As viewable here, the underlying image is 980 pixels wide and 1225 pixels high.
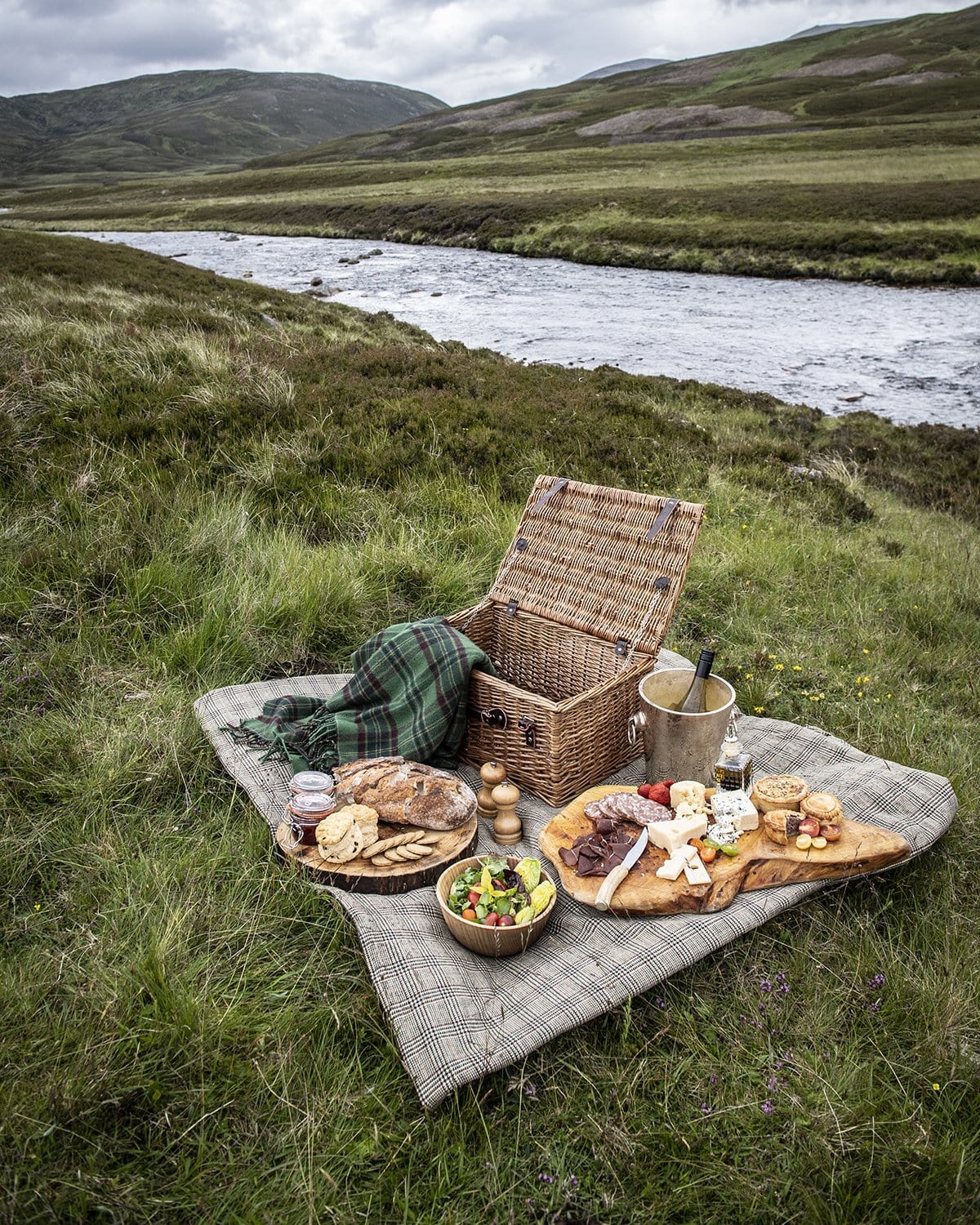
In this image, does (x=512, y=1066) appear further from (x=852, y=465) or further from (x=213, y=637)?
(x=852, y=465)

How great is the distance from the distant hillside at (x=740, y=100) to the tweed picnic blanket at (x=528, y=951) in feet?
232

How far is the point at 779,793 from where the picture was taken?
293 centimetres

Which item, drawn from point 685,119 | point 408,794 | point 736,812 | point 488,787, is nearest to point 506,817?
point 488,787

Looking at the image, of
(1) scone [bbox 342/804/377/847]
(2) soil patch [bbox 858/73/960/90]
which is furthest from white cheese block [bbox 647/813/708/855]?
(2) soil patch [bbox 858/73/960/90]

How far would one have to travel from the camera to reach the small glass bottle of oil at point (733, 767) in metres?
3.06

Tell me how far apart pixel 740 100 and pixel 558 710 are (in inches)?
3724

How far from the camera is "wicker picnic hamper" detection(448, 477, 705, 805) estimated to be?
3.29 meters

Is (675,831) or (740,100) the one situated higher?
(740,100)

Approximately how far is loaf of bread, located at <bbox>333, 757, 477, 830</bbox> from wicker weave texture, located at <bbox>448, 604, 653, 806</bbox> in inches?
14.5

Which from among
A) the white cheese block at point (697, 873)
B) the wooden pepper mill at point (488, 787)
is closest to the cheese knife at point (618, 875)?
the white cheese block at point (697, 873)

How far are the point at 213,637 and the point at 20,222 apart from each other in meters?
60.2

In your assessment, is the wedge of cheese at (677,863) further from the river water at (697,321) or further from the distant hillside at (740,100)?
the distant hillside at (740,100)

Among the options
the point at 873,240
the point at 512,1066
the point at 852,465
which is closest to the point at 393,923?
the point at 512,1066

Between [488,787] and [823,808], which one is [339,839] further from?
[823,808]
